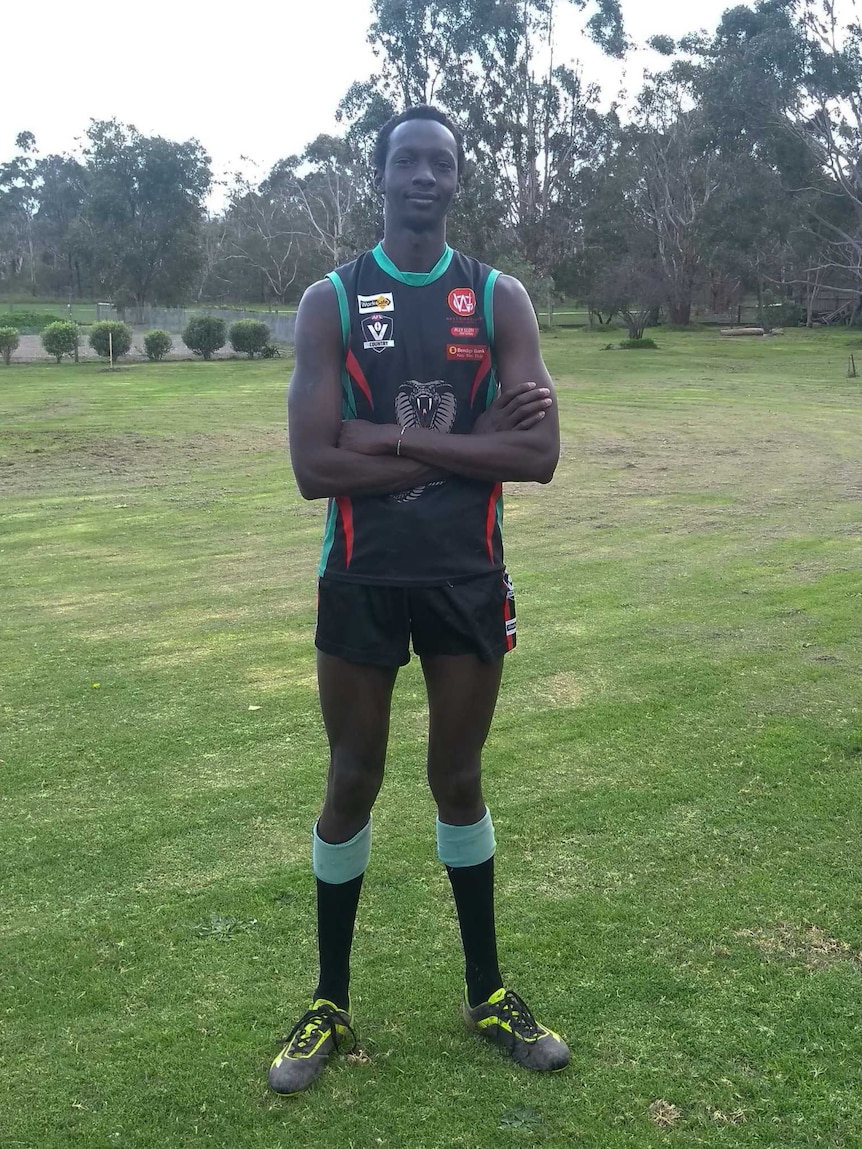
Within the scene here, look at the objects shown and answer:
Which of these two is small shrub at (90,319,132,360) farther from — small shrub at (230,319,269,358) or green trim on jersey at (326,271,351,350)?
green trim on jersey at (326,271,351,350)

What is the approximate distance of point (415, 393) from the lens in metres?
2.63

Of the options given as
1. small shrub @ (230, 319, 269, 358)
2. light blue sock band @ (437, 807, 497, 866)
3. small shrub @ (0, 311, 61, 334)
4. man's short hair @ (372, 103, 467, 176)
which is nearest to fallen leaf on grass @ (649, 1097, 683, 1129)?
light blue sock band @ (437, 807, 497, 866)

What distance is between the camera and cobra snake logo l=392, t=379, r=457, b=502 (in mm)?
2621

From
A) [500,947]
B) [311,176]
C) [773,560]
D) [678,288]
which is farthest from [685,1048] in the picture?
[311,176]

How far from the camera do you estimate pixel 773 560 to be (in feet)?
27.3

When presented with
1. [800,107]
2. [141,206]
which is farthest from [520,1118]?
[141,206]

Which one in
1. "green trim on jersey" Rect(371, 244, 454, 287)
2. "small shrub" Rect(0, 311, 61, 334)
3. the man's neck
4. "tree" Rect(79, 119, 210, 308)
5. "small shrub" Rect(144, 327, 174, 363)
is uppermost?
"tree" Rect(79, 119, 210, 308)

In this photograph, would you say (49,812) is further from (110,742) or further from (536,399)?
(536,399)

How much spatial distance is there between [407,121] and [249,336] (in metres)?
33.7

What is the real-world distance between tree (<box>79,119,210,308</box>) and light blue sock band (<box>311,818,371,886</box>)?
55167 mm

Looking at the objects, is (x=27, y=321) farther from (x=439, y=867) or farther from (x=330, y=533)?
(x=330, y=533)

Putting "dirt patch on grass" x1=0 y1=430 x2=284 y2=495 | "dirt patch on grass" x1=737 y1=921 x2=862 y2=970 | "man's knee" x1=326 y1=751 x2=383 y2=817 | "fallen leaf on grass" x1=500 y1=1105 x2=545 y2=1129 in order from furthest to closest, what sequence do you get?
"dirt patch on grass" x1=0 y1=430 x2=284 y2=495
"dirt patch on grass" x1=737 y1=921 x2=862 y2=970
"man's knee" x1=326 y1=751 x2=383 y2=817
"fallen leaf on grass" x1=500 y1=1105 x2=545 y2=1129

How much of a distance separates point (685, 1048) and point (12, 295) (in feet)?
268

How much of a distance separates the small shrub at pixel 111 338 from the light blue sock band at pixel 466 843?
3156cm
